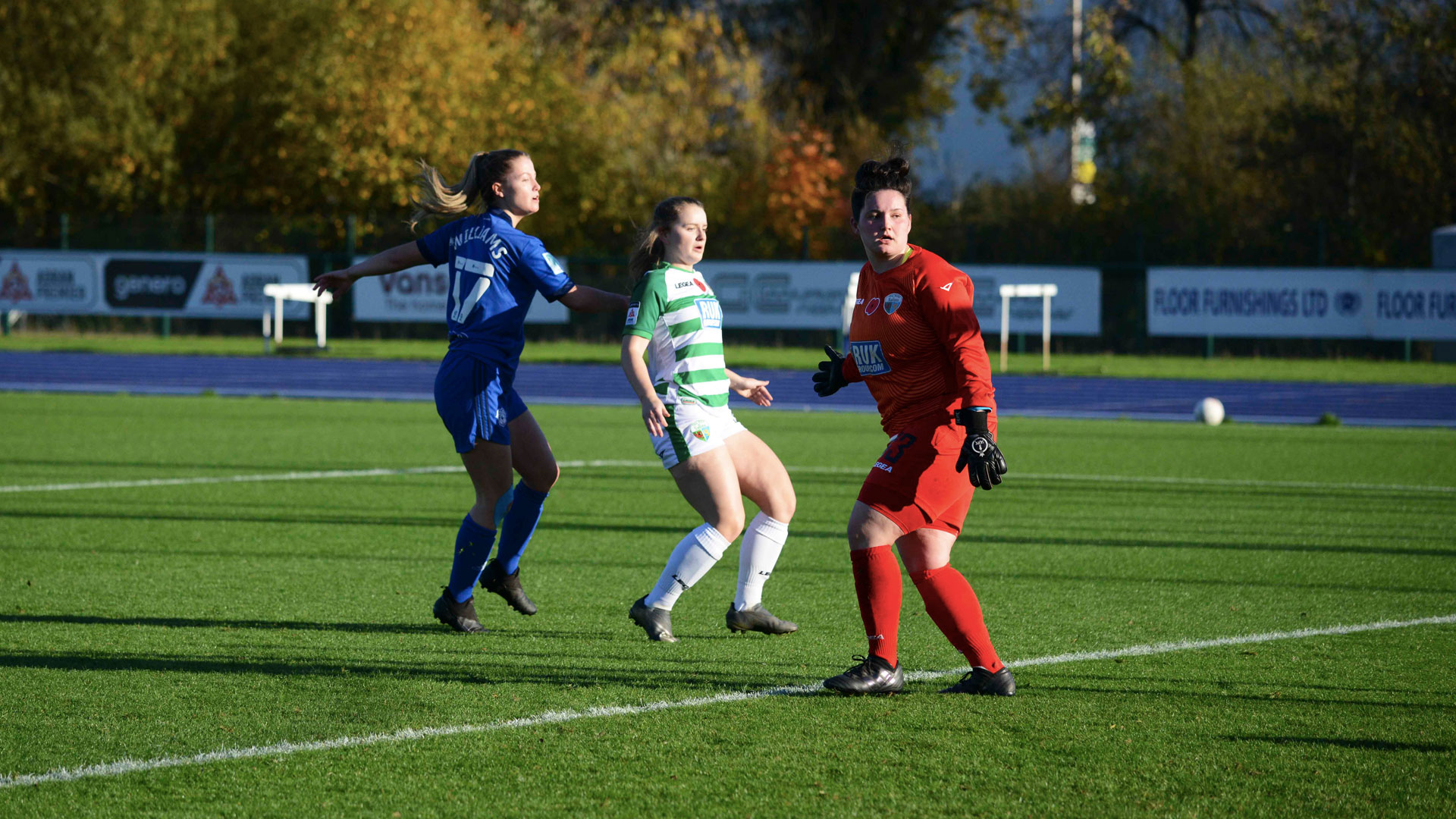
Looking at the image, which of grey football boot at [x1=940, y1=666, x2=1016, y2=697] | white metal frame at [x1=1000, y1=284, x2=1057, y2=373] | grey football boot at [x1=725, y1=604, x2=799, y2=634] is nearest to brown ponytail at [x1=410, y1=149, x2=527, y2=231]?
grey football boot at [x1=725, y1=604, x2=799, y2=634]

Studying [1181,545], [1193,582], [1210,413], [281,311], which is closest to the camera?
[1193,582]

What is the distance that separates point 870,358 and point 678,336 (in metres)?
0.99

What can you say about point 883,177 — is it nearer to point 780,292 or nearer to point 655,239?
point 655,239

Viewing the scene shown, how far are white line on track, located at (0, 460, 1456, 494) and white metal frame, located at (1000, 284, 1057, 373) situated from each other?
1278cm

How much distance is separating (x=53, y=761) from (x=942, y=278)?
2.98 m

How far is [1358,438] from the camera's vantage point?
51.3ft

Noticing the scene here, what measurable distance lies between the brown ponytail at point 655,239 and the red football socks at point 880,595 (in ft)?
5.14

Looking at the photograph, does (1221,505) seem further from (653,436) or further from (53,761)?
(53,761)

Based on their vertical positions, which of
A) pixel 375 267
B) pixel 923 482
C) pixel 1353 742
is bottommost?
pixel 1353 742

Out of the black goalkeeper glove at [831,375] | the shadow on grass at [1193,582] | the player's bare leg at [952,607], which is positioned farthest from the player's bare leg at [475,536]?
the shadow on grass at [1193,582]

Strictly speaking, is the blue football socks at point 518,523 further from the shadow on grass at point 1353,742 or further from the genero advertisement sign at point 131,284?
the genero advertisement sign at point 131,284

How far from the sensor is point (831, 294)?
2958cm

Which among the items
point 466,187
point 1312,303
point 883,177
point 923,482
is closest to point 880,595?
point 923,482

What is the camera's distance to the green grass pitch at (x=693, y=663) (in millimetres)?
4000
